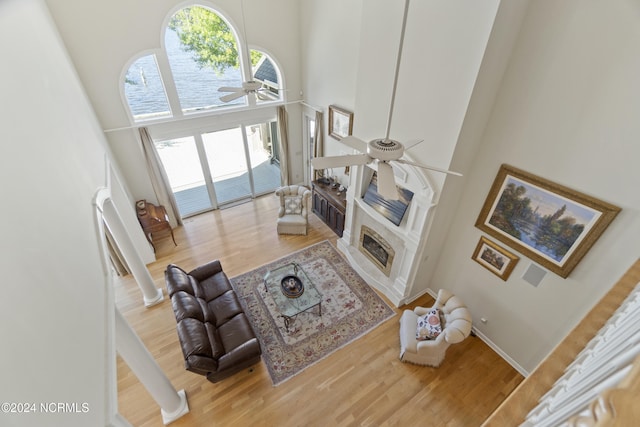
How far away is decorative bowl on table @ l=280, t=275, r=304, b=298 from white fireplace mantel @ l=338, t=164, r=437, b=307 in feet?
4.67

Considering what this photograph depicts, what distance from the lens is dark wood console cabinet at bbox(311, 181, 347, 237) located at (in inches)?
262

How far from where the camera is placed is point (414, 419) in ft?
12.7

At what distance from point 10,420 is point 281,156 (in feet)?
24.9

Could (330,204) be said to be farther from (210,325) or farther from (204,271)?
(210,325)

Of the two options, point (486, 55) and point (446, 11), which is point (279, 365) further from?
point (446, 11)

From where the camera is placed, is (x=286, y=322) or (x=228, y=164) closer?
(x=286, y=322)

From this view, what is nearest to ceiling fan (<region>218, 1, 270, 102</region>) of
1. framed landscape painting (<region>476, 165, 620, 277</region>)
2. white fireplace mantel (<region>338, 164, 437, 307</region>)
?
white fireplace mantel (<region>338, 164, 437, 307</region>)

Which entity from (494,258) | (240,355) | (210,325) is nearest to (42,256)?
(240,355)

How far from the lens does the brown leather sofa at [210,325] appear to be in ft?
12.3

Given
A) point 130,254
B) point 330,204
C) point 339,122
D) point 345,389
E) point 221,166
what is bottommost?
point 345,389

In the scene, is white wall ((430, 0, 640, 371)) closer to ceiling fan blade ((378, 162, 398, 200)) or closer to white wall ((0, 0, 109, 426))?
ceiling fan blade ((378, 162, 398, 200))

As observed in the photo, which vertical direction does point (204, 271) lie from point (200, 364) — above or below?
below

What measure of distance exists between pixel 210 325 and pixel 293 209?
11.5ft

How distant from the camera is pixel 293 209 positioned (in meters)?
7.18
